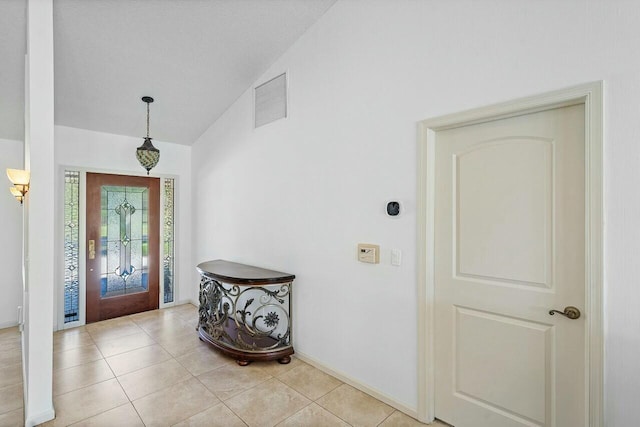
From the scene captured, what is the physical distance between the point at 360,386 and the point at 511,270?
4.90 ft

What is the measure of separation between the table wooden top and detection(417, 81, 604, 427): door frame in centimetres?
137

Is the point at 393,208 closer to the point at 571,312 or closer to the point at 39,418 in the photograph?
the point at 571,312

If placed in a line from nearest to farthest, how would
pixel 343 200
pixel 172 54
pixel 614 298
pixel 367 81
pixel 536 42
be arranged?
pixel 614 298
pixel 536 42
pixel 367 81
pixel 343 200
pixel 172 54

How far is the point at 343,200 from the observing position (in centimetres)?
270

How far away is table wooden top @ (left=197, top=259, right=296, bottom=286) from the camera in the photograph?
9.72ft

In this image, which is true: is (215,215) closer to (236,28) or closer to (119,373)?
(119,373)

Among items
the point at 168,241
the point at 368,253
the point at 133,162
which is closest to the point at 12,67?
the point at 133,162

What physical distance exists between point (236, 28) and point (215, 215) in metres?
2.39

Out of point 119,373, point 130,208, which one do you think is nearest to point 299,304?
point 119,373

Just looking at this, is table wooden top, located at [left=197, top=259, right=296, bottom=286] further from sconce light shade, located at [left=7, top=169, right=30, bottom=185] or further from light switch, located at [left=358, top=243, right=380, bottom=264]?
sconce light shade, located at [left=7, top=169, right=30, bottom=185]

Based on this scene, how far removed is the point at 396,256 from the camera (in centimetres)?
234

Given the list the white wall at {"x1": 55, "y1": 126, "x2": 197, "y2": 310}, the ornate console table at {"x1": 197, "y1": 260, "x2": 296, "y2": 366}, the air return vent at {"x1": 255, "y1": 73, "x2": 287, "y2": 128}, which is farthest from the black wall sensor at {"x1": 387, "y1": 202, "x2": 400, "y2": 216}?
the white wall at {"x1": 55, "y1": 126, "x2": 197, "y2": 310}

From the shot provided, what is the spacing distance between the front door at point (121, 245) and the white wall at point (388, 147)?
1573 millimetres

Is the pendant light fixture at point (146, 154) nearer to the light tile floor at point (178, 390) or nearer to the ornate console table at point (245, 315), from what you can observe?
the ornate console table at point (245, 315)
